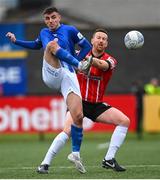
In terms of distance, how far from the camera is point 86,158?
16719mm

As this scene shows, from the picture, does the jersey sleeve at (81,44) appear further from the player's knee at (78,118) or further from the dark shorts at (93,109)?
the player's knee at (78,118)

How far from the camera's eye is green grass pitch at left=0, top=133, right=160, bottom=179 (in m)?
12.6

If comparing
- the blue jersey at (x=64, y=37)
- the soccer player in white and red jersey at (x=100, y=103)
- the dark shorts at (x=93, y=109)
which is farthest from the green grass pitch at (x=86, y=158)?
the blue jersey at (x=64, y=37)

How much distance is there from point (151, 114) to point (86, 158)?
762 centimetres

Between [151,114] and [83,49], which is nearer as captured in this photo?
[83,49]

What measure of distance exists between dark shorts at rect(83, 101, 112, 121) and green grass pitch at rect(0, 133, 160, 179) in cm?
87

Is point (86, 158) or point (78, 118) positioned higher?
point (78, 118)

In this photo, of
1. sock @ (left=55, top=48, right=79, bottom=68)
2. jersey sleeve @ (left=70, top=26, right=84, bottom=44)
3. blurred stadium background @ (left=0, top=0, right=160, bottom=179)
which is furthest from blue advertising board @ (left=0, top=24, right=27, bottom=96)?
sock @ (left=55, top=48, right=79, bottom=68)

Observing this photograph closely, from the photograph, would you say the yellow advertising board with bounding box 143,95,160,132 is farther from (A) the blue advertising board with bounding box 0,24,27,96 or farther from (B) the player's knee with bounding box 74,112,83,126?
(B) the player's knee with bounding box 74,112,83,126

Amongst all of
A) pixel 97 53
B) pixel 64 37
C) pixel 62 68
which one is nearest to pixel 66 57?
pixel 62 68

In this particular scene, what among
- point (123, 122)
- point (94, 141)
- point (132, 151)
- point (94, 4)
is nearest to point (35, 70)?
point (94, 141)

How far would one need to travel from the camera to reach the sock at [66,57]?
40.6 feet

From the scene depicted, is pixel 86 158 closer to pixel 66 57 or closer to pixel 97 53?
pixel 97 53

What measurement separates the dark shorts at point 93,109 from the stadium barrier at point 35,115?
9824 millimetres
